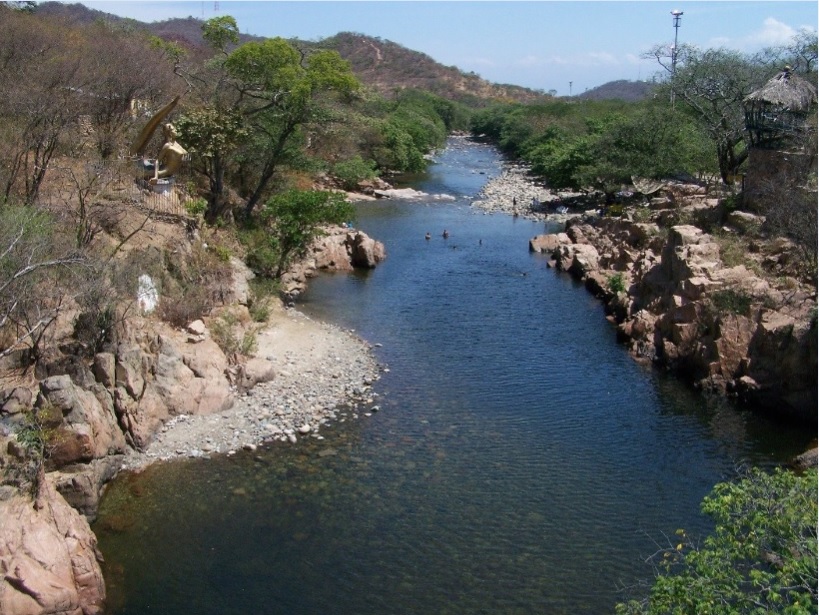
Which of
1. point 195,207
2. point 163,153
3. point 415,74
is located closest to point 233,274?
point 195,207

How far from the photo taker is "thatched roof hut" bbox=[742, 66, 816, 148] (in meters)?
28.6

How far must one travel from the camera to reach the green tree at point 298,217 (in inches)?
1071

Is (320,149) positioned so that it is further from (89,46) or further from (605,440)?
(605,440)

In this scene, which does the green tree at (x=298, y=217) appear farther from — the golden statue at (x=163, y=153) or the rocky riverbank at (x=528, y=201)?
the rocky riverbank at (x=528, y=201)

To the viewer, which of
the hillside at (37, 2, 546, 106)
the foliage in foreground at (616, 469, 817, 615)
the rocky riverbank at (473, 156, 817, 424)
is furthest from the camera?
the hillside at (37, 2, 546, 106)

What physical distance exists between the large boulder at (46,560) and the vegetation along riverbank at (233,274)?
0.03 metres

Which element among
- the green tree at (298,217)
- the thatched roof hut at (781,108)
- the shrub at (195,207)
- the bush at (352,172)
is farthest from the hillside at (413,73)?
the shrub at (195,207)

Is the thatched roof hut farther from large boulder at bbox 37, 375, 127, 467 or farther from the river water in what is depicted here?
large boulder at bbox 37, 375, 127, 467

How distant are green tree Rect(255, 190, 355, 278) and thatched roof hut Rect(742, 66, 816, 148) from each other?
14.8 meters

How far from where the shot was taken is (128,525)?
47.0 ft

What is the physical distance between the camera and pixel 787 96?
94.3 feet

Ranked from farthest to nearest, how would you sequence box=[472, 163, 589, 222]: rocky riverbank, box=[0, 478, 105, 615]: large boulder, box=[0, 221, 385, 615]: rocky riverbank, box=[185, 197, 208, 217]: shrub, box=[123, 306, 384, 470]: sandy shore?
box=[472, 163, 589, 222]: rocky riverbank < box=[185, 197, 208, 217]: shrub < box=[123, 306, 384, 470]: sandy shore < box=[0, 221, 385, 615]: rocky riverbank < box=[0, 478, 105, 615]: large boulder

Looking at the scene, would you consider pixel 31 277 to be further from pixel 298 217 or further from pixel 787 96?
pixel 787 96

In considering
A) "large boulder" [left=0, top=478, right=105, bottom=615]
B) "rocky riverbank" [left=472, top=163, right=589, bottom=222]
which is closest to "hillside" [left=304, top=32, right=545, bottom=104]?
"rocky riverbank" [left=472, top=163, right=589, bottom=222]
